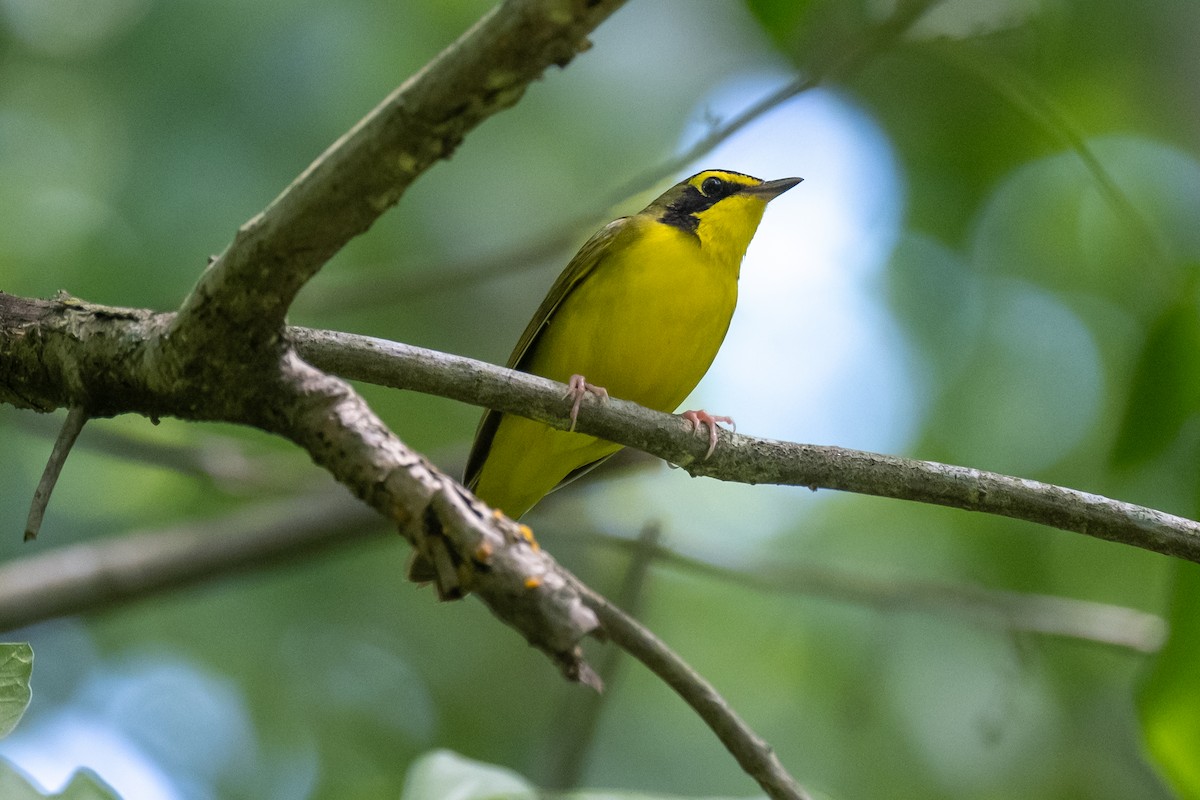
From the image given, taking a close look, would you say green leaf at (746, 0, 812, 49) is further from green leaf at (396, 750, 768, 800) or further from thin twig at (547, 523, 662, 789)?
thin twig at (547, 523, 662, 789)

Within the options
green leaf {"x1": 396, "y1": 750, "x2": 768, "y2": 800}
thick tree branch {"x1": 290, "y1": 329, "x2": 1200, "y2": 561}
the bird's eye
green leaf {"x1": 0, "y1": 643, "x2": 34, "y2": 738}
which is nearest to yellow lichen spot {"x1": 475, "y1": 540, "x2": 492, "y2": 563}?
green leaf {"x1": 0, "y1": 643, "x2": 34, "y2": 738}

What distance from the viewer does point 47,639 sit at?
352 inches

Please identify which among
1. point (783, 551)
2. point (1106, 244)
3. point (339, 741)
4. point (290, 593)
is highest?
point (1106, 244)

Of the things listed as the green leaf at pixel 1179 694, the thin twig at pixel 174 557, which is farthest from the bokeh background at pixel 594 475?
the green leaf at pixel 1179 694

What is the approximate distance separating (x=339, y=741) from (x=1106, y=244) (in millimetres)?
7233

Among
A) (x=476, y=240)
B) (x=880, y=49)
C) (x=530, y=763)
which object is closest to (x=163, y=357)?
(x=880, y=49)

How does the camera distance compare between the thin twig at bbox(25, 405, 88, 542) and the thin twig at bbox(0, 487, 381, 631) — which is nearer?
the thin twig at bbox(25, 405, 88, 542)

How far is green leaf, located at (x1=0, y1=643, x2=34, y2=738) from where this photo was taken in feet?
6.27

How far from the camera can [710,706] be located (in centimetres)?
354

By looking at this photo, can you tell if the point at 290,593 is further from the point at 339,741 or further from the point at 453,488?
the point at 453,488

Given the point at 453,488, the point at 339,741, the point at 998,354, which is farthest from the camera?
the point at 998,354

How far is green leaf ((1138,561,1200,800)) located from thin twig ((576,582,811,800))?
118 centimetres

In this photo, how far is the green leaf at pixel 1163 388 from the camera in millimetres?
3760

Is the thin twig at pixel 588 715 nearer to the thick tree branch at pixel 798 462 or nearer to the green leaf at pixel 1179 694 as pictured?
the thick tree branch at pixel 798 462
